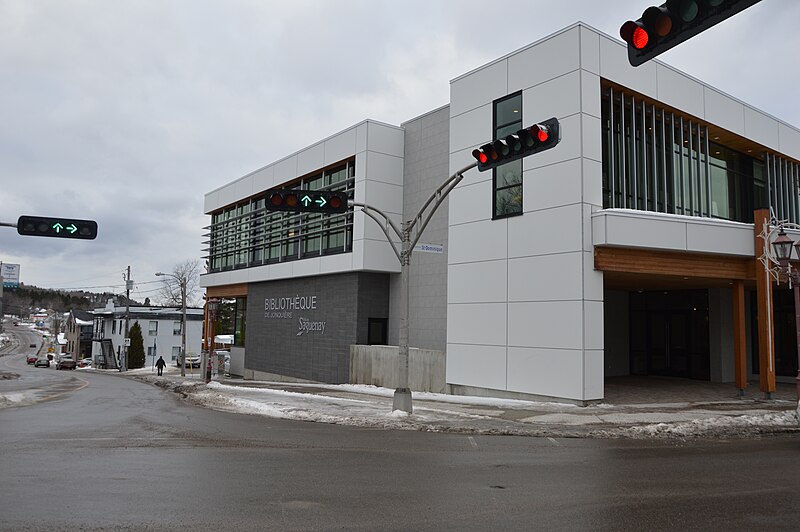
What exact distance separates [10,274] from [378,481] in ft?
112

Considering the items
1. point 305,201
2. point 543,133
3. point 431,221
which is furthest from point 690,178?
point 305,201

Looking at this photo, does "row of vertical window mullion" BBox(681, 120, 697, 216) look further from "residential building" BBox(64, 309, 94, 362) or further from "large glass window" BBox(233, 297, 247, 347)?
→ "residential building" BBox(64, 309, 94, 362)

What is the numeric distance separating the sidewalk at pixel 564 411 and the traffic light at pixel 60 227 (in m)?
6.65

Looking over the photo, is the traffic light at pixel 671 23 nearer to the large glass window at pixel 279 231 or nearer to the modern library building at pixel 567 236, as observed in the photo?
the modern library building at pixel 567 236

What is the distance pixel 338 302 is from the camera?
29.2 m

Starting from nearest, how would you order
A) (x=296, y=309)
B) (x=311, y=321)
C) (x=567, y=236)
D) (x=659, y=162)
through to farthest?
(x=567, y=236) → (x=659, y=162) → (x=311, y=321) → (x=296, y=309)

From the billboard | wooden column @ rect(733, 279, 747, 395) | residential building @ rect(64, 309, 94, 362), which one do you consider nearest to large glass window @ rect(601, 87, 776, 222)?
wooden column @ rect(733, 279, 747, 395)

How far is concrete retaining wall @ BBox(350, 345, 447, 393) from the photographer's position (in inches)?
902

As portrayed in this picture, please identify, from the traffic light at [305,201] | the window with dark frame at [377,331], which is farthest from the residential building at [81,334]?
the traffic light at [305,201]

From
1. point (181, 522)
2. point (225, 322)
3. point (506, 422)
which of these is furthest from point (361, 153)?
point (225, 322)

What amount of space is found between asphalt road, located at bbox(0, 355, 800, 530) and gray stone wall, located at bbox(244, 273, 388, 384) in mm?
14470

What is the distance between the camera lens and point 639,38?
639cm

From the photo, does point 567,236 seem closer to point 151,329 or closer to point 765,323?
point 765,323

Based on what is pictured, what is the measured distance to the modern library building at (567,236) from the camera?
18.3m
